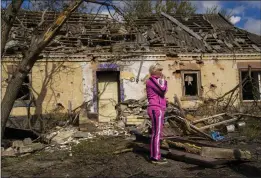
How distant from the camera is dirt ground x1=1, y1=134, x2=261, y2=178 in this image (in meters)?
6.46

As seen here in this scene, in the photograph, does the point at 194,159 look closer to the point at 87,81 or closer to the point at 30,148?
the point at 30,148

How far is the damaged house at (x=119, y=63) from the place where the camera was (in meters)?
14.4

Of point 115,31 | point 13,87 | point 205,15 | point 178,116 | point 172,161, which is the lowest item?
point 172,161

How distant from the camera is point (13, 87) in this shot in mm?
7492

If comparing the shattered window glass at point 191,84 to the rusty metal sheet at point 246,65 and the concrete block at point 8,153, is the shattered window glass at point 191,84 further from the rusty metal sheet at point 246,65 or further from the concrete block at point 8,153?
the concrete block at point 8,153

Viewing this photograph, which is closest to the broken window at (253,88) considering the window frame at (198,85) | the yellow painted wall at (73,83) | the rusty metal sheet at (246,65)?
the rusty metal sheet at (246,65)

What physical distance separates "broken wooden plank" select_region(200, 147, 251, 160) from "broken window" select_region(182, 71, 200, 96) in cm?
886

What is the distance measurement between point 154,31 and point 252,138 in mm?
8526

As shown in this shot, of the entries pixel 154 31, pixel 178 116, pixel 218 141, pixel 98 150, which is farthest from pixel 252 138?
pixel 154 31

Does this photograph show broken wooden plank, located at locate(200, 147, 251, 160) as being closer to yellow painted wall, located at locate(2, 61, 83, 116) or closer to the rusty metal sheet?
yellow painted wall, located at locate(2, 61, 83, 116)

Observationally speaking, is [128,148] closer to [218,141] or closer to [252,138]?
[218,141]

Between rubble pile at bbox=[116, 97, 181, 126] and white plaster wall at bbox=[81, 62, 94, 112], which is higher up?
white plaster wall at bbox=[81, 62, 94, 112]

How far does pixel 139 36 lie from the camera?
16391mm

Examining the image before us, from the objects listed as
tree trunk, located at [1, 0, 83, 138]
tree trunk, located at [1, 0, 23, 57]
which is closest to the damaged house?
tree trunk, located at [1, 0, 83, 138]
